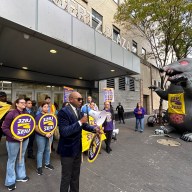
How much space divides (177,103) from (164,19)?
6.04 m

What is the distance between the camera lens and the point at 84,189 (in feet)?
11.7

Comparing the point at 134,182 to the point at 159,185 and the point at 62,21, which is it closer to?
the point at 159,185

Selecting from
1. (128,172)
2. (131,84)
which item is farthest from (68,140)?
(131,84)

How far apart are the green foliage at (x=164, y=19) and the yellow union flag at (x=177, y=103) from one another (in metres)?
4.92

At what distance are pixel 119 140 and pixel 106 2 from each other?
464 inches

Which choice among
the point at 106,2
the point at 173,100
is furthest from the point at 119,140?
the point at 106,2

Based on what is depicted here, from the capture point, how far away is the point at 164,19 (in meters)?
11.1

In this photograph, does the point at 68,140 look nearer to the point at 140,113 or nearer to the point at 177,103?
the point at 177,103

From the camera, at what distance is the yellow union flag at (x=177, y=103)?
26.5ft

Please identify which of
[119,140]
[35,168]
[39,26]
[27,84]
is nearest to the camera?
[35,168]

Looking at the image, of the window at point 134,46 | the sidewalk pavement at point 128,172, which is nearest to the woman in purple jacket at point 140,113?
the sidewalk pavement at point 128,172

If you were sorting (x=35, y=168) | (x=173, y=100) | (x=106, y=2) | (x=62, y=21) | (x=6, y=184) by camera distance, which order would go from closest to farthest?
(x=6, y=184)
(x=35, y=168)
(x=62, y=21)
(x=173, y=100)
(x=106, y=2)

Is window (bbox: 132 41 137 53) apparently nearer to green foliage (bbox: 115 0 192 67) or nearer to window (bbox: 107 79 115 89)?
green foliage (bbox: 115 0 192 67)

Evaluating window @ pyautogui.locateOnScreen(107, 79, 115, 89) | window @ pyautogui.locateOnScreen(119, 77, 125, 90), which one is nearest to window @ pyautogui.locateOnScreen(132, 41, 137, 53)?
window @ pyautogui.locateOnScreen(119, 77, 125, 90)
